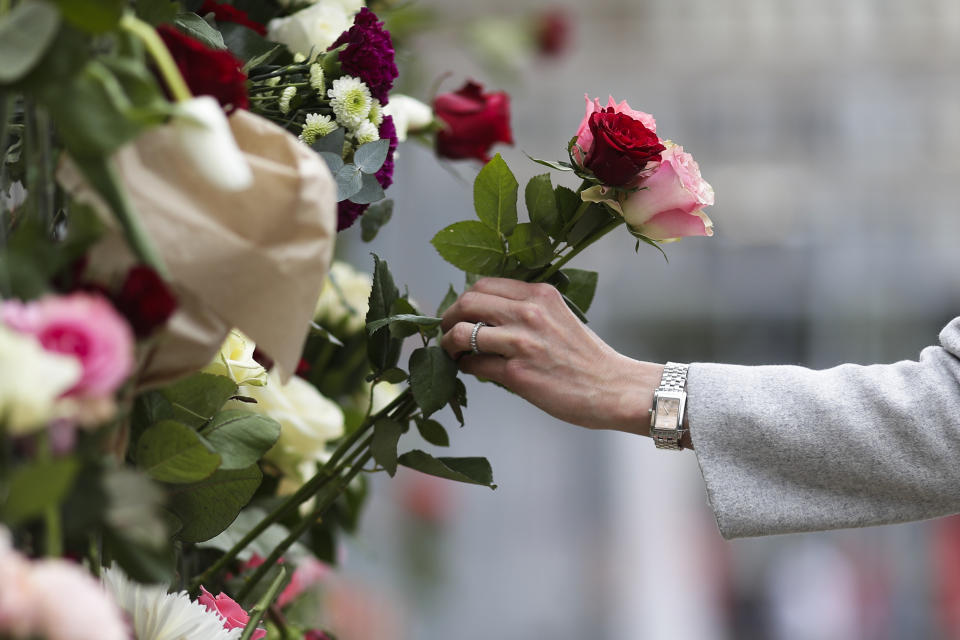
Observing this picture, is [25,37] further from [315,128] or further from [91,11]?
[315,128]

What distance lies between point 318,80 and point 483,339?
16 centimetres

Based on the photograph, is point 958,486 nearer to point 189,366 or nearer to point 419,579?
point 189,366

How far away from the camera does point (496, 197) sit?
0.56 meters

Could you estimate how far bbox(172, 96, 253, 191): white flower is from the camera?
30cm

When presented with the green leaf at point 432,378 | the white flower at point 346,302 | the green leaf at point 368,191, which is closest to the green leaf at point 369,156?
the green leaf at point 368,191

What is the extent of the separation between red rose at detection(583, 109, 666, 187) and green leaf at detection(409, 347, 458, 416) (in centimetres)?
13

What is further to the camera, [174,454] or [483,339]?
[483,339]

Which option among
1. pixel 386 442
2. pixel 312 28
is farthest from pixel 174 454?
pixel 312 28

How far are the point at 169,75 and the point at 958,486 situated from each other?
0.52m

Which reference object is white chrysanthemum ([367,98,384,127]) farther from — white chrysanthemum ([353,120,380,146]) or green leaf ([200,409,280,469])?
green leaf ([200,409,280,469])

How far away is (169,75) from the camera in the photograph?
0.31m

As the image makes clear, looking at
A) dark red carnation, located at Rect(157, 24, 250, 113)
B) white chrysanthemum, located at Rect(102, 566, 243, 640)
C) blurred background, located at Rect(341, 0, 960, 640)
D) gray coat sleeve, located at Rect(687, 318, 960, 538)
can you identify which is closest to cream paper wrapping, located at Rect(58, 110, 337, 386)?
dark red carnation, located at Rect(157, 24, 250, 113)

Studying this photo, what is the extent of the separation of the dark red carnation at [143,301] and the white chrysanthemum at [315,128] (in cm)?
24

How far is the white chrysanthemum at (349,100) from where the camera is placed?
0.52 metres
